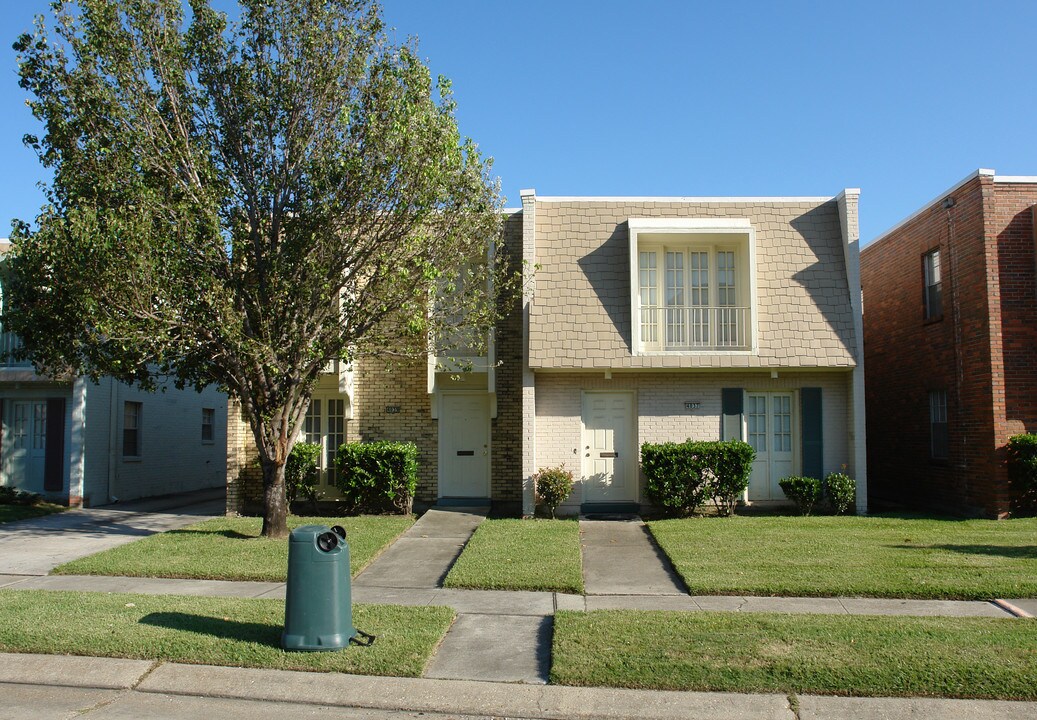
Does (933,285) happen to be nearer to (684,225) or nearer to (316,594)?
(684,225)

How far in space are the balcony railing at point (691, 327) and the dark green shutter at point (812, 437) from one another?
1.72 meters

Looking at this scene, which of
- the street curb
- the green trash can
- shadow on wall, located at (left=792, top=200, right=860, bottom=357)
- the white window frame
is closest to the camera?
the green trash can

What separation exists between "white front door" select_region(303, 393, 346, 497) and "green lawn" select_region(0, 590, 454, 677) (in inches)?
300

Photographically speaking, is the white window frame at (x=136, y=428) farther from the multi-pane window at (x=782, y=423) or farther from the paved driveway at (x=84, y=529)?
the multi-pane window at (x=782, y=423)

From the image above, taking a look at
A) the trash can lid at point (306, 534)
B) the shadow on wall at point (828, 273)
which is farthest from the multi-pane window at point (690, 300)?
the trash can lid at point (306, 534)

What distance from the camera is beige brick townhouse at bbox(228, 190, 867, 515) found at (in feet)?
49.5

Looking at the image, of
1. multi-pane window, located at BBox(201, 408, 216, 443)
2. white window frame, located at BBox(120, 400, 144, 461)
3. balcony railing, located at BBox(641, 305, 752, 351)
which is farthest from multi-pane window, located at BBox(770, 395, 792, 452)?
multi-pane window, located at BBox(201, 408, 216, 443)

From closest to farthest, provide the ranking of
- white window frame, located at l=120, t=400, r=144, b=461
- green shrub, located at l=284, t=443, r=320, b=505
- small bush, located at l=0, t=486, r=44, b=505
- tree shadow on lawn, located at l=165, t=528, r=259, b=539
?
tree shadow on lawn, located at l=165, t=528, r=259, b=539 < green shrub, located at l=284, t=443, r=320, b=505 < small bush, located at l=0, t=486, r=44, b=505 < white window frame, located at l=120, t=400, r=144, b=461

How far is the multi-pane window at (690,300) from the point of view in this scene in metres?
15.5

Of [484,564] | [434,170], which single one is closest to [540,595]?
[484,564]

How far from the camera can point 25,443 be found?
61.7ft

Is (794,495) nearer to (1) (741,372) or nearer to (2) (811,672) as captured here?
(1) (741,372)

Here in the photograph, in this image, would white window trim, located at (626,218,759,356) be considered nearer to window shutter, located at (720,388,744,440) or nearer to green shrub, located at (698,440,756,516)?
window shutter, located at (720,388,744,440)

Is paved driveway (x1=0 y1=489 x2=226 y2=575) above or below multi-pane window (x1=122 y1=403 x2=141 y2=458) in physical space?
below
